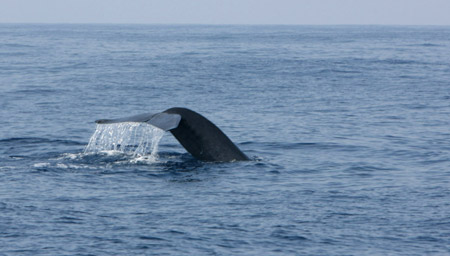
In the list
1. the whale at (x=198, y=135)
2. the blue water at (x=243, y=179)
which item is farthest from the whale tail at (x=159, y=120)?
the blue water at (x=243, y=179)

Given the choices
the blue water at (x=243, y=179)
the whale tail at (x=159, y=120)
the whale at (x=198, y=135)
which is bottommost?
the blue water at (x=243, y=179)

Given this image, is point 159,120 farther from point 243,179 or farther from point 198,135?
point 243,179

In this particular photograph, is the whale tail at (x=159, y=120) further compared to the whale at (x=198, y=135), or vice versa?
the whale at (x=198, y=135)

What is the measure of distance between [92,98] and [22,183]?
13.0m

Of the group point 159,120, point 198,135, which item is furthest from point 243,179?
point 159,120

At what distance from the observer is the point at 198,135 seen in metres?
11.8

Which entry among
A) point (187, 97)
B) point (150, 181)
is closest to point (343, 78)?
point (187, 97)

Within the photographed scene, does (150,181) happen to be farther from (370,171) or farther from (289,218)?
(370,171)

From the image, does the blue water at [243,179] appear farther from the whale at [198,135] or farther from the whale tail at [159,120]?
the whale tail at [159,120]

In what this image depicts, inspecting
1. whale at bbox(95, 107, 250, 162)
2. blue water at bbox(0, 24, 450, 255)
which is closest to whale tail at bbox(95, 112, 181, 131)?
whale at bbox(95, 107, 250, 162)

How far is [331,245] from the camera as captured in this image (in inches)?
325

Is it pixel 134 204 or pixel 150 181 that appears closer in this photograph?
pixel 134 204

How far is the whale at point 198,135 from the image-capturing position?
36.1 feet

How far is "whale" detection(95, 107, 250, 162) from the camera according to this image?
36.1 feet
